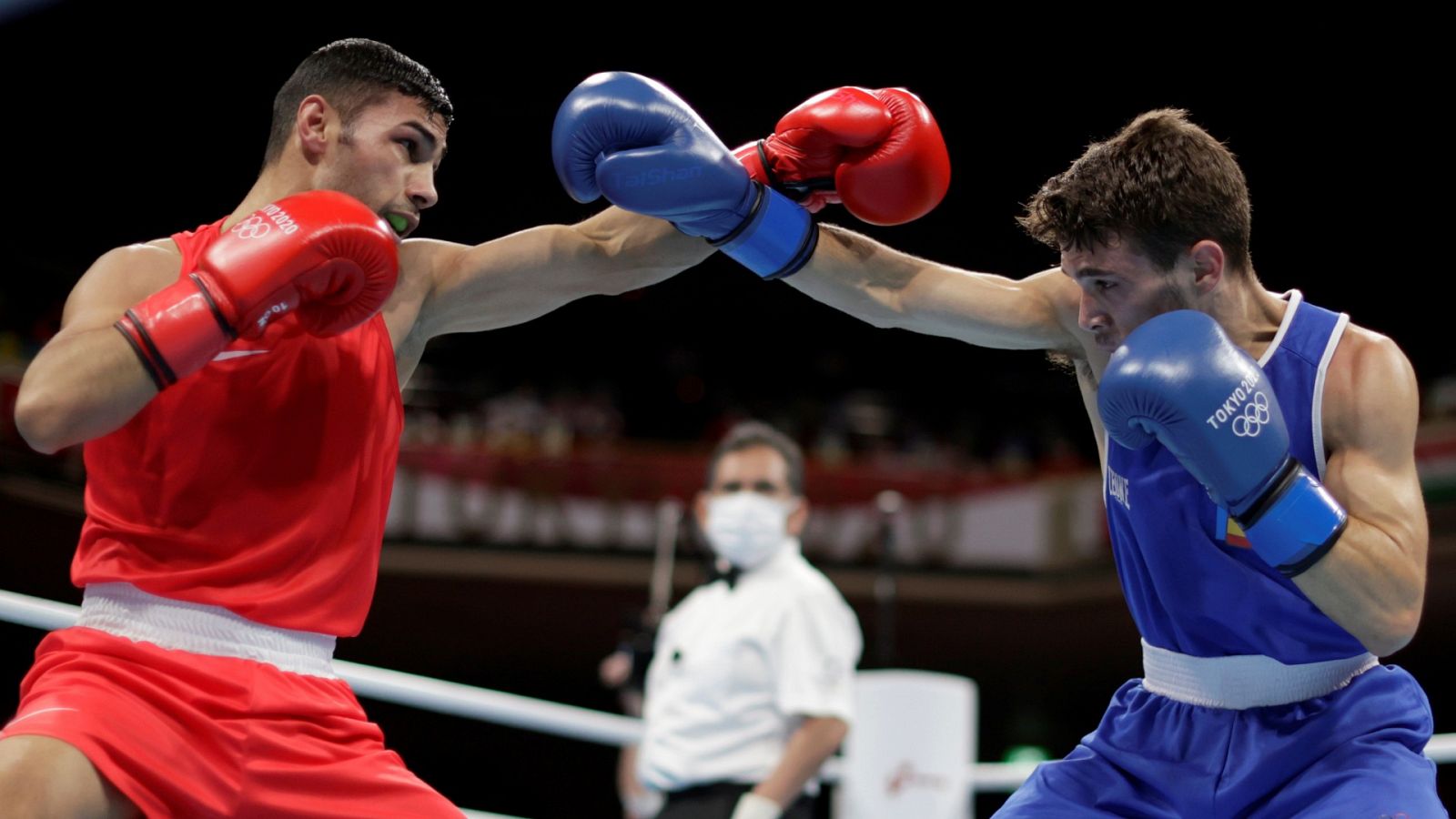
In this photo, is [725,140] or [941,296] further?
[725,140]

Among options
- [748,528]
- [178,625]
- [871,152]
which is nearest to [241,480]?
[178,625]

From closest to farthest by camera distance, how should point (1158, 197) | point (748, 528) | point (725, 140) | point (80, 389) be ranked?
1. point (80, 389)
2. point (1158, 197)
3. point (748, 528)
4. point (725, 140)

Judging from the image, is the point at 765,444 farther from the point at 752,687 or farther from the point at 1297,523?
the point at 1297,523

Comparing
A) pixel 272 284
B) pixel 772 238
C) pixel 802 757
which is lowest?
pixel 802 757

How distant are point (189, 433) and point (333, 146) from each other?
536 mm

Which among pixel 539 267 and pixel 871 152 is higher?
pixel 871 152

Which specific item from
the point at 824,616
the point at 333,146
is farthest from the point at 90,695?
the point at 824,616

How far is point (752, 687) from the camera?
3564mm

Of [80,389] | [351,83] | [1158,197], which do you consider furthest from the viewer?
[351,83]

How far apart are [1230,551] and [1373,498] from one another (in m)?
0.22

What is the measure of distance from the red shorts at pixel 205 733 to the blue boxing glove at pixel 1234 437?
1135 millimetres

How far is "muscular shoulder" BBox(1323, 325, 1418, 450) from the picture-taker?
6.51 ft

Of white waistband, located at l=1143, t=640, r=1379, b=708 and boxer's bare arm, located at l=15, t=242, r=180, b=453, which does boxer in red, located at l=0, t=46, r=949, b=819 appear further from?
white waistband, located at l=1143, t=640, r=1379, b=708

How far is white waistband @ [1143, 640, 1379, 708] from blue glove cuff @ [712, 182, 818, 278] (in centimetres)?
90
